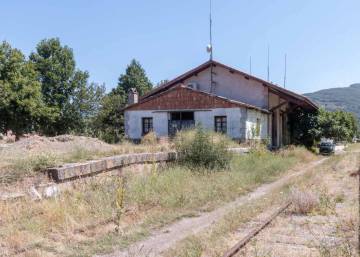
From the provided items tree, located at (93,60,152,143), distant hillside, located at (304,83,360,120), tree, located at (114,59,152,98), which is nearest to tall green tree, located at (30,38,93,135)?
tree, located at (93,60,152,143)

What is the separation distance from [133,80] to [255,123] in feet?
90.3

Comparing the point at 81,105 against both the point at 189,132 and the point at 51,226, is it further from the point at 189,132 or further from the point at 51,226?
the point at 51,226

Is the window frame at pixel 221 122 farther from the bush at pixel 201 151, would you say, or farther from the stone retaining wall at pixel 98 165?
the stone retaining wall at pixel 98 165

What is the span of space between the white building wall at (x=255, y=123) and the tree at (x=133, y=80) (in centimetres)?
2454

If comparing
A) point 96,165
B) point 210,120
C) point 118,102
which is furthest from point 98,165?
point 118,102

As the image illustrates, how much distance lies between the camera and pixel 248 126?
Answer: 26672 millimetres

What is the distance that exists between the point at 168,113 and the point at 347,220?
20.1m

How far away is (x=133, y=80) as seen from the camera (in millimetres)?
53062

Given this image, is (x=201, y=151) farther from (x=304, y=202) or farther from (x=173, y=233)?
(x=173, y=233)

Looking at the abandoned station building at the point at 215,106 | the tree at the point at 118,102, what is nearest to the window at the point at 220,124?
the abandoned station building at the point at 215,106

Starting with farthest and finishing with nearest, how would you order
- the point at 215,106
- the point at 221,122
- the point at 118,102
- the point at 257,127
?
the point at 118,102 < the point at 257,127 < the point at 221,122 < the point at 215,106

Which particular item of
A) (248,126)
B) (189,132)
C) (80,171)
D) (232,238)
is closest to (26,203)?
(80,171)

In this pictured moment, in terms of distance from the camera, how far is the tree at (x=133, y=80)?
52781mm

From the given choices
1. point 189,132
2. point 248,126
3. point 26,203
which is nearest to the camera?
point 26,203
